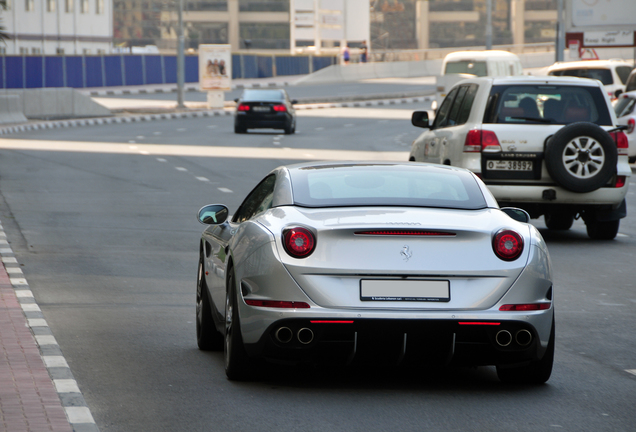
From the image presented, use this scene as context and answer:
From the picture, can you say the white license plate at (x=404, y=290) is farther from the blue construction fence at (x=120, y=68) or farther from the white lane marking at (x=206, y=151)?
the blue construction fence at (x=120, y=68)

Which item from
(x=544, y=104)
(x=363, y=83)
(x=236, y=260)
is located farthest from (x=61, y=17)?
(x=236, y=260)

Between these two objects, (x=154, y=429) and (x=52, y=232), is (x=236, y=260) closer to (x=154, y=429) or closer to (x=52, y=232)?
(x=154, y=429)

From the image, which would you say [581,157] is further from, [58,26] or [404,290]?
[58,26]

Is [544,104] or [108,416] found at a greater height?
[544,104]

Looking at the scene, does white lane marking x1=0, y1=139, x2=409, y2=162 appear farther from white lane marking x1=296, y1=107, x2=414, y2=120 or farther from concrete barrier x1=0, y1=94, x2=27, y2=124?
white lane marking x1=296, y1=107, x2=414, y2=120

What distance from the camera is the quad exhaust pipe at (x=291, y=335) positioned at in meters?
6.31

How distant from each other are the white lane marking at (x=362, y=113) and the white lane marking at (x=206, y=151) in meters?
16.5

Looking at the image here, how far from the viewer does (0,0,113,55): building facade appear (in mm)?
79438

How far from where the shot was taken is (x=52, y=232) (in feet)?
48.2

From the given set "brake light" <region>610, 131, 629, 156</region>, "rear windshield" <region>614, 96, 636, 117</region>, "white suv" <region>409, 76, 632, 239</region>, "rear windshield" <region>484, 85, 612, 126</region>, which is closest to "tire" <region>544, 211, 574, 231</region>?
"white suv" <region>409, 76, 632, 239</region>

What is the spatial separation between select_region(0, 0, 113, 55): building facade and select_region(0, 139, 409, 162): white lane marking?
4538cm

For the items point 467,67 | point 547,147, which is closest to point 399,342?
point 547,147

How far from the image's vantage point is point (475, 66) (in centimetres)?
4159

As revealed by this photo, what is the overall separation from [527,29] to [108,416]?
458 ft
